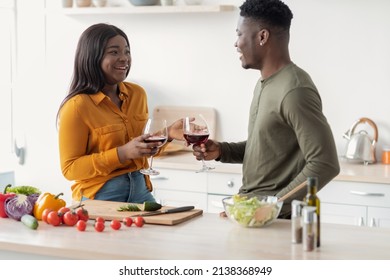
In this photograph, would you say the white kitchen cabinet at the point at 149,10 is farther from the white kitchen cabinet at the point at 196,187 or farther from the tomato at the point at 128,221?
the tomato at the point at 128,221

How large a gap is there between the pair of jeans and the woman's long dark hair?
408 millimetres

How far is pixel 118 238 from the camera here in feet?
8.06

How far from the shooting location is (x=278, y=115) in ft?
8.98

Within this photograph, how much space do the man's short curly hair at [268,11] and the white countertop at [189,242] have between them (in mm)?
794

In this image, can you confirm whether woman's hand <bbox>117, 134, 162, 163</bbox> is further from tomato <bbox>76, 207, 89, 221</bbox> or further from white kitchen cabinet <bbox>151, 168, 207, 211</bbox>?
white kitchen cabinet <bbox>151, 168, 207, 211</bbox>

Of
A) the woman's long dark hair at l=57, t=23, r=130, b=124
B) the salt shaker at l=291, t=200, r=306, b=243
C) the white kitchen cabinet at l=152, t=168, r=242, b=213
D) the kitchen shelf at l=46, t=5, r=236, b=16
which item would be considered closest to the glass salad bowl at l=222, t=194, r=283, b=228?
the salt shaker at l=291, t=200, r=306, b=243

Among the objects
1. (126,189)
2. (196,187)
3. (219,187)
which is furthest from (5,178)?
(126,189)

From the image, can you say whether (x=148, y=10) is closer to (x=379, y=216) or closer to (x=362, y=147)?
(x=362, y=147)

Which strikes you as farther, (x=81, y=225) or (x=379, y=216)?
(x=379, y=216)

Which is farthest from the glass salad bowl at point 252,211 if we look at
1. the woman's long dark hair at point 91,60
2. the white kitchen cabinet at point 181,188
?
the white kitchen cabinet at point 181,188

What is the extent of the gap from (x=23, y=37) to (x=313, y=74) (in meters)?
2.38

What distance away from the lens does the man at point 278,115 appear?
2.63 m

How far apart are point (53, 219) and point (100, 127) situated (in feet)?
2.11

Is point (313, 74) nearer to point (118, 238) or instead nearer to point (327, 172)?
point (327, 172)
